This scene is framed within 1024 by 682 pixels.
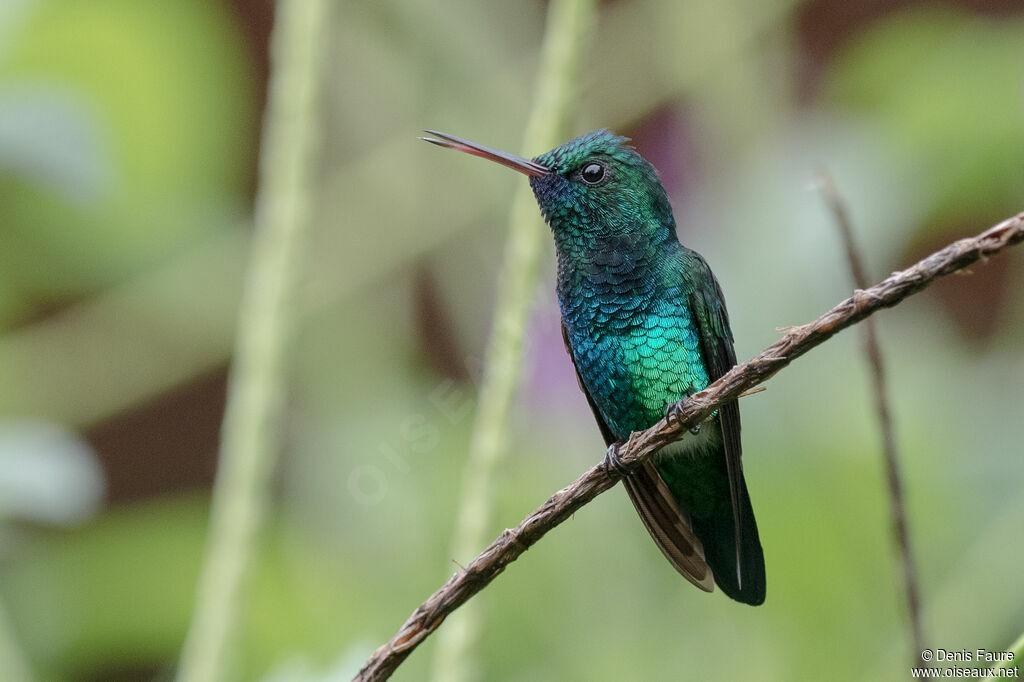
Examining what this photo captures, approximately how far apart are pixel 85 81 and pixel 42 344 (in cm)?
52

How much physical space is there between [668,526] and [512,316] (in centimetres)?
45

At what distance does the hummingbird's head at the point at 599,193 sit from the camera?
1.23m

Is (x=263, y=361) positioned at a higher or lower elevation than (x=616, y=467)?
higher

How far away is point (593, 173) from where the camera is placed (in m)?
1.25

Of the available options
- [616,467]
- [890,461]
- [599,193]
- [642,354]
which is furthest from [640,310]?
[890,461]

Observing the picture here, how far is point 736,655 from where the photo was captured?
1536 millimetres

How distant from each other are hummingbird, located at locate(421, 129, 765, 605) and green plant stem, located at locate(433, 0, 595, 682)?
341mm

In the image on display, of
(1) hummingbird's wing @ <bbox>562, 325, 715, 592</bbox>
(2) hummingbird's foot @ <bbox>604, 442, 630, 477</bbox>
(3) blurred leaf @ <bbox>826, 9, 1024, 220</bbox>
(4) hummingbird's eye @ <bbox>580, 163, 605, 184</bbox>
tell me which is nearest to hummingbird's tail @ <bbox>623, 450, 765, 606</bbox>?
(1) hummingbird's wing @ <bbox>562, 325, 715, 592</bbox>

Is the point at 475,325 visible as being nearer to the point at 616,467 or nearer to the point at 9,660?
the point at 9,660

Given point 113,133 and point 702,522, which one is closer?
point 702,522

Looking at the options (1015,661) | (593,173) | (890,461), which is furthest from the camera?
(593,173)

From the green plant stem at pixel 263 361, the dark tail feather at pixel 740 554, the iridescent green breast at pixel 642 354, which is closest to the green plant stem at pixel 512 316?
the green plant stem at pixel 263 361

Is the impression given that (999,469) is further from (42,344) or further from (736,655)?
(42,344)

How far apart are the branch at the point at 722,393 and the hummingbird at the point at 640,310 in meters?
0.47
